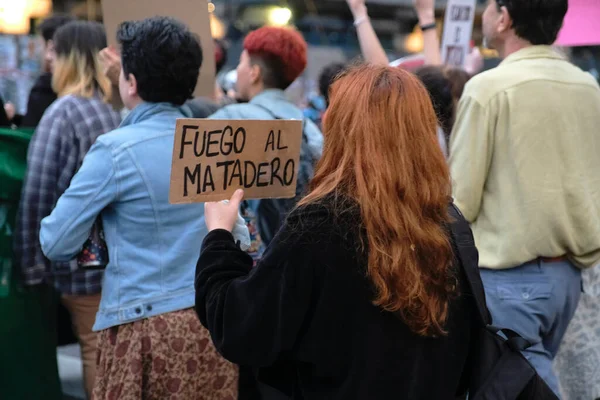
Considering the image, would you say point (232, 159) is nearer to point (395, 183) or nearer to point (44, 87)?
point (395, 183)

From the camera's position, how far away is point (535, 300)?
2867 mm

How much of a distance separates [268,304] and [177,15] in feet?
6.45

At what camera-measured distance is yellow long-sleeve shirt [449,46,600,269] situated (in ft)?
9.39

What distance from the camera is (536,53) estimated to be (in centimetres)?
303

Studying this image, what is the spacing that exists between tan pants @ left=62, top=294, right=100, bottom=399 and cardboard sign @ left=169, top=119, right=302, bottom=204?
134 centimetres

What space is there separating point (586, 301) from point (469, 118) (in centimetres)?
88

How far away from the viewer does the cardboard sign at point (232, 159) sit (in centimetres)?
231

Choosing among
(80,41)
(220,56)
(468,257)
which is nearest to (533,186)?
(468,257)

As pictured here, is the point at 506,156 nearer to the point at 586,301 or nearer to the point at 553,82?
the point at 553,82

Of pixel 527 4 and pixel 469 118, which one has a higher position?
pixel 527 4

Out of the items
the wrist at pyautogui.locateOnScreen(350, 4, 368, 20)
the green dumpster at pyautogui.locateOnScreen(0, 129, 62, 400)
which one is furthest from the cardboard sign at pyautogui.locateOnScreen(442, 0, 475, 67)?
the green dumpster at pyautogui.locateOnScreen(0, 129, 62, 400)

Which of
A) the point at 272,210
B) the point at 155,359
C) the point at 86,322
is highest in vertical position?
the point at 272,210

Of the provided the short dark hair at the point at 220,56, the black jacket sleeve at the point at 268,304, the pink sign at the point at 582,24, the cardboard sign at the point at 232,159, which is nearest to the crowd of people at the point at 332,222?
the black jacket sleeve at the point at 268,304

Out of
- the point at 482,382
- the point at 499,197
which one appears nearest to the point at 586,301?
the point at 499,197
